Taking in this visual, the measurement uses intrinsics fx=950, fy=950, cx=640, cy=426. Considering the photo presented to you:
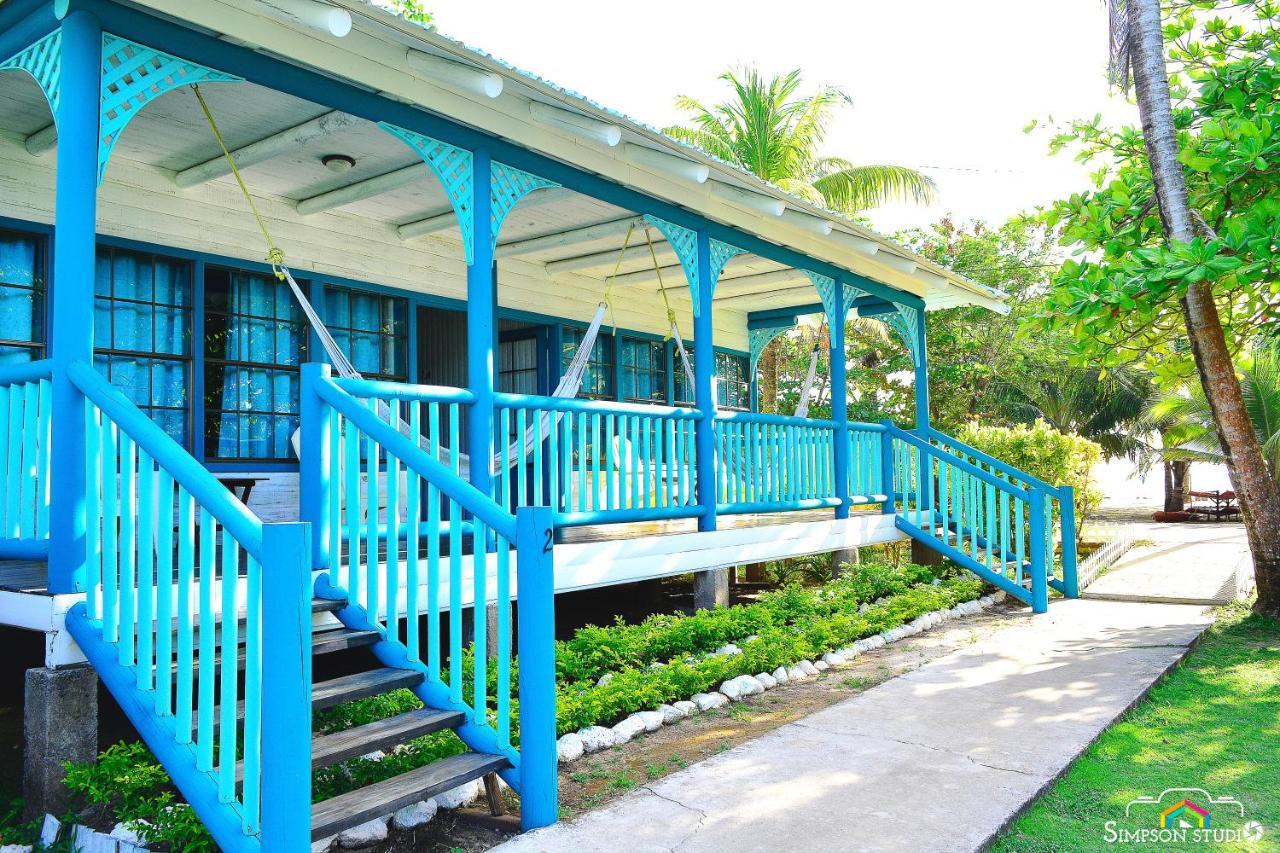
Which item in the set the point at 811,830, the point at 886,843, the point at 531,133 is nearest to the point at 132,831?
the point at 811,830

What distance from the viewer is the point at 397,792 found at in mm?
3432

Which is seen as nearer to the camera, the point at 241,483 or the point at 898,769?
the point at 898,769

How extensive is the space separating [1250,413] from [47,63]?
1759 centimetres

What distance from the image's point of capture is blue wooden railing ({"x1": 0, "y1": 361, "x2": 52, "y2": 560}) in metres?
4.03

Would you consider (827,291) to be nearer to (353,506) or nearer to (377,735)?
(353,506)

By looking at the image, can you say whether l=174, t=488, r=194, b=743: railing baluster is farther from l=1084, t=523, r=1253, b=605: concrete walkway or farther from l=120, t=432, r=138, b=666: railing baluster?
l=1084, t=523, r=1253, b=605: concrete walkway

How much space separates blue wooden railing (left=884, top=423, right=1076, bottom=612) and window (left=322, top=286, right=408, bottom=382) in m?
5.43

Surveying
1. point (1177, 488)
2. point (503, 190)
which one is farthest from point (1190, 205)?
point (1177, 488)

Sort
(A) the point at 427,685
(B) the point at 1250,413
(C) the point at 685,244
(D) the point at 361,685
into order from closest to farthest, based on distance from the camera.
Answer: (D) the point at 361,685
(A) the point at 427,685
(C) the point at 685,244
(B) the point at 1250,413

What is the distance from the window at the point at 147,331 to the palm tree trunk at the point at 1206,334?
744 centimetres

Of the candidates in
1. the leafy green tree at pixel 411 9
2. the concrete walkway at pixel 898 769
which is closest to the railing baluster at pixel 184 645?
the concrete walkway at pixel 898 769

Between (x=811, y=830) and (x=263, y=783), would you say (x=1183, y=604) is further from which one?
(x=263, y=783)

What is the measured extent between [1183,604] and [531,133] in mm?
7521
